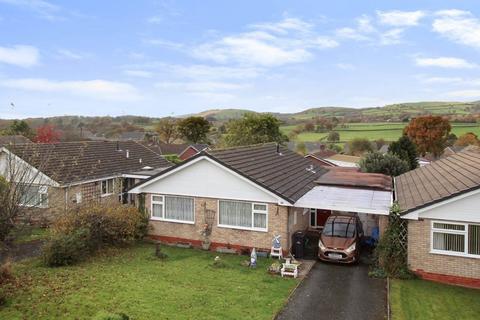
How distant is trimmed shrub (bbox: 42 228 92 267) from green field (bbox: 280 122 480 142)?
8517cm

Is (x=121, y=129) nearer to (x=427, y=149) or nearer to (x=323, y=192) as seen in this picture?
(x=427, y=149)

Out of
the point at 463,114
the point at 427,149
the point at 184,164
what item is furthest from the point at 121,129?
the point at 184,164

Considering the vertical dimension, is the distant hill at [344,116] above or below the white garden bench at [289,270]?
above

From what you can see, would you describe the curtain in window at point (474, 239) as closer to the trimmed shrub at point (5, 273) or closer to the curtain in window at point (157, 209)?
the curtain in window at point (157, 209)

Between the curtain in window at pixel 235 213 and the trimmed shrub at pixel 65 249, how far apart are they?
6222 millimetres

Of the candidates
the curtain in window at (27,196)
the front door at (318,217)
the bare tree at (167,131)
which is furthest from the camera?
the bare tree at (167,131)

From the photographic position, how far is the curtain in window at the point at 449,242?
15930mm

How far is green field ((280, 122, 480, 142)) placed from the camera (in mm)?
99125

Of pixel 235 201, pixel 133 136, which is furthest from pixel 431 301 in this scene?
pixel 133 136

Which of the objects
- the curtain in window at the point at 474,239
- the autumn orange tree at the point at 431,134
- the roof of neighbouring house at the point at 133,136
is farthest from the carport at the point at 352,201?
the roof of neighbouring house at the point at 133,136

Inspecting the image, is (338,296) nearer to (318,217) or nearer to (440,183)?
(440,183)

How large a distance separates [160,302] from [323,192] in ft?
38.8

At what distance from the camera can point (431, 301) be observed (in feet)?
45.9

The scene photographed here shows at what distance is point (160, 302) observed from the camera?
13.1 m
